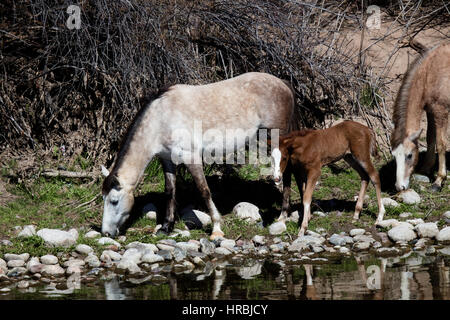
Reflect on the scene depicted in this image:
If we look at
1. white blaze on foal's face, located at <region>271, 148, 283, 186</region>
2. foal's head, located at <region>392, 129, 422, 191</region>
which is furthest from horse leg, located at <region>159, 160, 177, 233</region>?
foal's head, located at <region>392, 129, 422, 191</region>

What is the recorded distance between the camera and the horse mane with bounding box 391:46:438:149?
9969mm

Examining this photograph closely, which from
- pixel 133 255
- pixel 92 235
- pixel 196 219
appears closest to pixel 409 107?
pixel 196 219

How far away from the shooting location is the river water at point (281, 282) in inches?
248

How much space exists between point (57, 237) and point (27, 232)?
561 millimetres

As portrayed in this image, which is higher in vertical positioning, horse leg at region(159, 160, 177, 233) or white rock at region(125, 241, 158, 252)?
horse leg at region(159, 160, 177, 233)

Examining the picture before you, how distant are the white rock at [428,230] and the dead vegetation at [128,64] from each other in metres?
3.09

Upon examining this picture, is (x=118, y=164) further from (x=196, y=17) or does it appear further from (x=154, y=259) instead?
(x=196, y=17)

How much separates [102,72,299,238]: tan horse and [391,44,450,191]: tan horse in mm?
1948

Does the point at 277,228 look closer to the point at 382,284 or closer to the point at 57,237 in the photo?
the point at 382,284

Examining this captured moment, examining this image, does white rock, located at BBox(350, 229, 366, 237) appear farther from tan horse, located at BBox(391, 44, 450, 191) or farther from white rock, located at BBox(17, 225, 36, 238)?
white rock, located at BBox(17, 225, 36, 238)

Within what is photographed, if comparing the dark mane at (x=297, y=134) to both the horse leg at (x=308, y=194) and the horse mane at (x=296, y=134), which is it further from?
the horse leg at (x=308, y=194)

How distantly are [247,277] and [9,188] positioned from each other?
4830mm

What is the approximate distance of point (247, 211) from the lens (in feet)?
30.7
